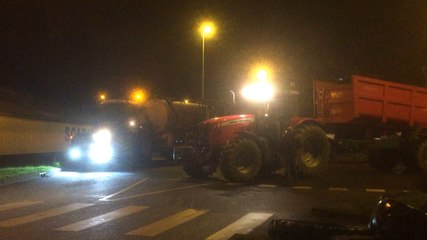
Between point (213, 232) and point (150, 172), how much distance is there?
12.5m

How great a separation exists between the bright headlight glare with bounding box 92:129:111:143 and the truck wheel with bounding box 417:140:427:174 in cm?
1272

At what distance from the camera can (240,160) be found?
17.2 m

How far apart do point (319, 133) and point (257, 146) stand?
7.85ft

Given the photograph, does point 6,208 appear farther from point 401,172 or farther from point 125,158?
point 401,172

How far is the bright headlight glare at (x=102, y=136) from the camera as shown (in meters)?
24.6

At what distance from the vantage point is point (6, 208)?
42.3 feet

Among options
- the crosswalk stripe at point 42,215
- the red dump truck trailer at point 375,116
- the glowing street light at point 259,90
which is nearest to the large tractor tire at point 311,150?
the red dump truck trailer at point 375,116

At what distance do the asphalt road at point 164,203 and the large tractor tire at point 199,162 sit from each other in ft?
1.44

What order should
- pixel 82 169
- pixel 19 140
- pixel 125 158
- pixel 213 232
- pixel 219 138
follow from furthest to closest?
pixel 19 140 < pixel 125 158 < pixel 82 169 < pixel 219 138 < pixel 213 232

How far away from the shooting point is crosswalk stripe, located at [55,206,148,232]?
1029 cm

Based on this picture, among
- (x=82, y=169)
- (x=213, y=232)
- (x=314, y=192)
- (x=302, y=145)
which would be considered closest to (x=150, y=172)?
(x=82, y=169)

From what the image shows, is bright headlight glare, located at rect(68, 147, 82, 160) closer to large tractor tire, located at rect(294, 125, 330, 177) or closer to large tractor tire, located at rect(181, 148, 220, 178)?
large tractor tire, located at rect(181, 148, 220, 178)

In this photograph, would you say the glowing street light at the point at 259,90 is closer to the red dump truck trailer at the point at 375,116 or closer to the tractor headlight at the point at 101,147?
the red dump truck trailer at the point at 375,116

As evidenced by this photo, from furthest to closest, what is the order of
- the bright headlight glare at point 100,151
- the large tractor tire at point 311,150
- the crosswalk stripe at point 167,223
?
the bright headlight glare at point 100,151
the large tractor tire at point 311,150
the crosswalk stripe at point 167,223
